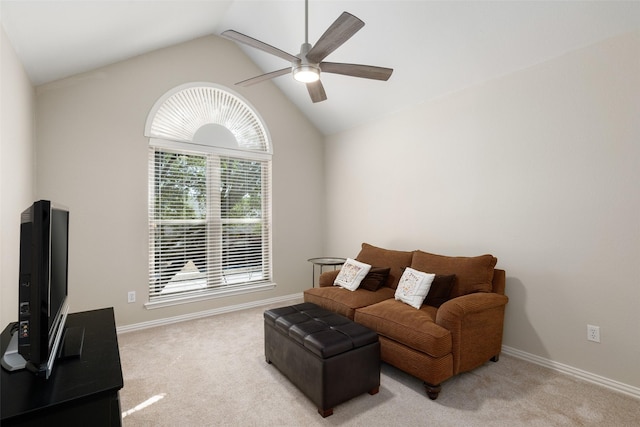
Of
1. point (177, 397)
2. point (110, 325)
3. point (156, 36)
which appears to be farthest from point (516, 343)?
point (156, 36)

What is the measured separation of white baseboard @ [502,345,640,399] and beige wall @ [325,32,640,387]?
37 millimetres

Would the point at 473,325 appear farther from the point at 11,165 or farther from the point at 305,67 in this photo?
the point at 11,165

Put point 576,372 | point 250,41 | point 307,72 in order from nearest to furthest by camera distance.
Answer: point 250,41, point 307,72, point 576,372

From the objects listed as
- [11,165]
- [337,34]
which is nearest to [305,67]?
[337,34]

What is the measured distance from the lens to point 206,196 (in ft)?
13.7

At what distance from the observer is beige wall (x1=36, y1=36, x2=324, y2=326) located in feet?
10.6

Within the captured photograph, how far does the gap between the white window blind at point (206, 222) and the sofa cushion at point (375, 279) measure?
70.6 inches

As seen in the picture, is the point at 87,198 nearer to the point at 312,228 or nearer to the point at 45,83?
the point at 45,83

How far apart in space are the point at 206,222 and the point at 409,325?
2.90 meters

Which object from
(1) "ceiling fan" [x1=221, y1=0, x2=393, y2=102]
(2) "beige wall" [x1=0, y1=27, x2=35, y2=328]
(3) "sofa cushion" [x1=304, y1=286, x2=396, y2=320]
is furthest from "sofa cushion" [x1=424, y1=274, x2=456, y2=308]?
(2) "beige wall" [x1=0, y1=27, x2=35, y2=328]

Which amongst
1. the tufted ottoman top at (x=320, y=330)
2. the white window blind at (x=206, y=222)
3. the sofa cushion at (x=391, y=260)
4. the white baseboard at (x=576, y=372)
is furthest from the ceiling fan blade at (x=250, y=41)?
the white baseboard at (x=576, y=372)

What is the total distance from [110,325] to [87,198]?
2068mm

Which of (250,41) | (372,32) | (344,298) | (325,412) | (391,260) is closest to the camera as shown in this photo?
(325,412)

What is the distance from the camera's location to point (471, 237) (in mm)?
3316
